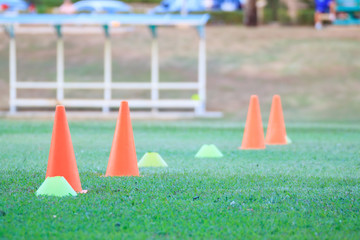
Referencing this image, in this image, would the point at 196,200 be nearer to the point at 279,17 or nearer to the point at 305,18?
the point at 305,18

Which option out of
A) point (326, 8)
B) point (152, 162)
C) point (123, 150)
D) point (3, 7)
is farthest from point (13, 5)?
point (123, 150)

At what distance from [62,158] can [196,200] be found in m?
1.38

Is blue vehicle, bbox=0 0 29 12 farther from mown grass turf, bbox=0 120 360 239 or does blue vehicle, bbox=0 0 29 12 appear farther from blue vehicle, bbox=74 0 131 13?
mown grass turf, bbox=0 120 360 239

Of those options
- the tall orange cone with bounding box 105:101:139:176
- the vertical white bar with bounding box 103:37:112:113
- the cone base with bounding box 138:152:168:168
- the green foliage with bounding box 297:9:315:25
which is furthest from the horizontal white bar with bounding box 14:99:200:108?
the green foliage with bounding box 297:9:315:25

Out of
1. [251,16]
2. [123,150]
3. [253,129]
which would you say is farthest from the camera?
[251,16]

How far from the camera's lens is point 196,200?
6207mm

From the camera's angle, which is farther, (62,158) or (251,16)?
(251,16)

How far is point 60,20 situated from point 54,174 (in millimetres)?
14220

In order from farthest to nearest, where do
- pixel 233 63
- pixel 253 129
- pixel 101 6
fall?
pixel 101 6 → pixel 233 63 → pixel 253 129

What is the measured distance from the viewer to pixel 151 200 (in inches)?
243

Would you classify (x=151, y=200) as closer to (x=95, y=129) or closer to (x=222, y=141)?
(x=222, y=141)

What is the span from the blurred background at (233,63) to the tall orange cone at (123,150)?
1308 cm

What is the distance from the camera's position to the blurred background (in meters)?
22.8

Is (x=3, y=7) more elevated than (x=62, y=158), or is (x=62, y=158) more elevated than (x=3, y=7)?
(x=3, y=7)
